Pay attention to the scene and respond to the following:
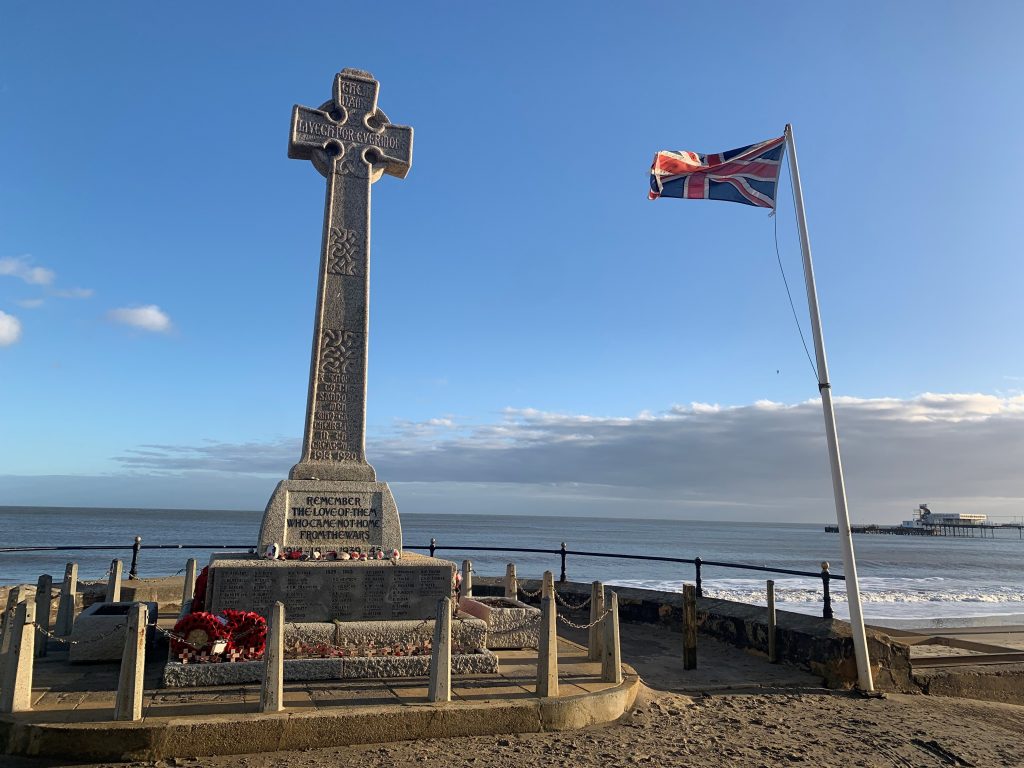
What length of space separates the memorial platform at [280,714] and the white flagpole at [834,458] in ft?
9.86

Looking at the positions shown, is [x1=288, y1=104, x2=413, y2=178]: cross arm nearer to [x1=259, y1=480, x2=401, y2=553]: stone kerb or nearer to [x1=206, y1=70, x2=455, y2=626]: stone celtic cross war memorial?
[x1=206, y1=70, x2=455, y2=626]: stone celtic cross war memorial

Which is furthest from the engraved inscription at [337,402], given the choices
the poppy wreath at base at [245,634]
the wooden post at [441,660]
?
the wooden post at [441,660]

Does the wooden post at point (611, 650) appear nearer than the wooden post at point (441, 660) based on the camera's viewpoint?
No

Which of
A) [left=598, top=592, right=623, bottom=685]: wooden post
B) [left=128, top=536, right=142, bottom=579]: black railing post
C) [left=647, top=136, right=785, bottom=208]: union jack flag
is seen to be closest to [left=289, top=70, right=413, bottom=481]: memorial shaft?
[left=598, top=592, right=623, bottom=685]: wooden post

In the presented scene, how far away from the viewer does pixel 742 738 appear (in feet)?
Answer: 21.6

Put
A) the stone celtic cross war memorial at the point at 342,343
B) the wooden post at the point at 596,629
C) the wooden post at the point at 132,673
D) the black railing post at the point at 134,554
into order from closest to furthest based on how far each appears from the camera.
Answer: the wooden post at the point at 132,673, the wooden post at the point at 596,629, the stone celtic cross war memorial at the point at 342,343, the black railing post at the point at 134,554

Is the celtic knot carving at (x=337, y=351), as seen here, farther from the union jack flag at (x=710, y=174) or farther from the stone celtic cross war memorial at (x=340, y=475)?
the union jack flag at (x=710, y=174)

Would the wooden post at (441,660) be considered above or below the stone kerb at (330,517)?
below

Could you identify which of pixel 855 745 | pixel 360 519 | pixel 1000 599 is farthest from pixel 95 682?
pixel 1000 599

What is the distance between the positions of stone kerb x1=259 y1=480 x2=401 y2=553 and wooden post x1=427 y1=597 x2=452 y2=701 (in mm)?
2605

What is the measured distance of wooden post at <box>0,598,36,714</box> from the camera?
596 cm

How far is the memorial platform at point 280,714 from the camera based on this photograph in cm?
551

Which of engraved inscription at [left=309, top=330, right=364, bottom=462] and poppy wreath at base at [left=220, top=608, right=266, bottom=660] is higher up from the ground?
engraved inscription at [left=309, top=330, right=364, bottom=462]

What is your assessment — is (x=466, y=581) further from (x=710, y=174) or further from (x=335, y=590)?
(x=710, y=174)
